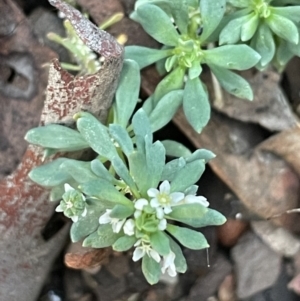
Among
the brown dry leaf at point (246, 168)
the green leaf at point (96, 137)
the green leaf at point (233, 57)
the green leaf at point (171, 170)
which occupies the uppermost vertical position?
the green leaf at point (233, 57)

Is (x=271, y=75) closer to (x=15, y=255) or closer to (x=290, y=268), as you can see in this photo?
(x=290, y=268)

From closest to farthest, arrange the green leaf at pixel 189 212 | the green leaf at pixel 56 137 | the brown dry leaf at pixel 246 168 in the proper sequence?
1. the green leaf at pixel 189 212
2. the green leaf at pixel 56 137
3. the brown dry leaf at pixel 246 168

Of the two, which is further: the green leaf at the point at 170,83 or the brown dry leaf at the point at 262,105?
the brown dry leaf at the point at 262,105

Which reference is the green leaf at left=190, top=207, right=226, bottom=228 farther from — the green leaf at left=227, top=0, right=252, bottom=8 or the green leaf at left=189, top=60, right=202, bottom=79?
the green leaf at left=227, top=0, right=252, bottom=8

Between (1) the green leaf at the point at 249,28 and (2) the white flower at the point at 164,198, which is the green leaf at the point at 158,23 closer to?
(1) the green leaf at the point at 249,28

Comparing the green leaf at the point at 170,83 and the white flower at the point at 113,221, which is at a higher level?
the green leaf at the point at 170,83

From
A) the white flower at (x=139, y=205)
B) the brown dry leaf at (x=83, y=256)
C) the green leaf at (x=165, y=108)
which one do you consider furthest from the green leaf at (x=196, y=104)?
the brown dry leaf at (x=83, y=256)

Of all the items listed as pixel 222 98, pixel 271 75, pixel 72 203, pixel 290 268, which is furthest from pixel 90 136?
pixel 290 268

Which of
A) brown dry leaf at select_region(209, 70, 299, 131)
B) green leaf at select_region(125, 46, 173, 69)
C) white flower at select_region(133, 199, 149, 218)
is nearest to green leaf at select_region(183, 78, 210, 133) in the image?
green leaf at select_region(125, 46, 173, 69)
